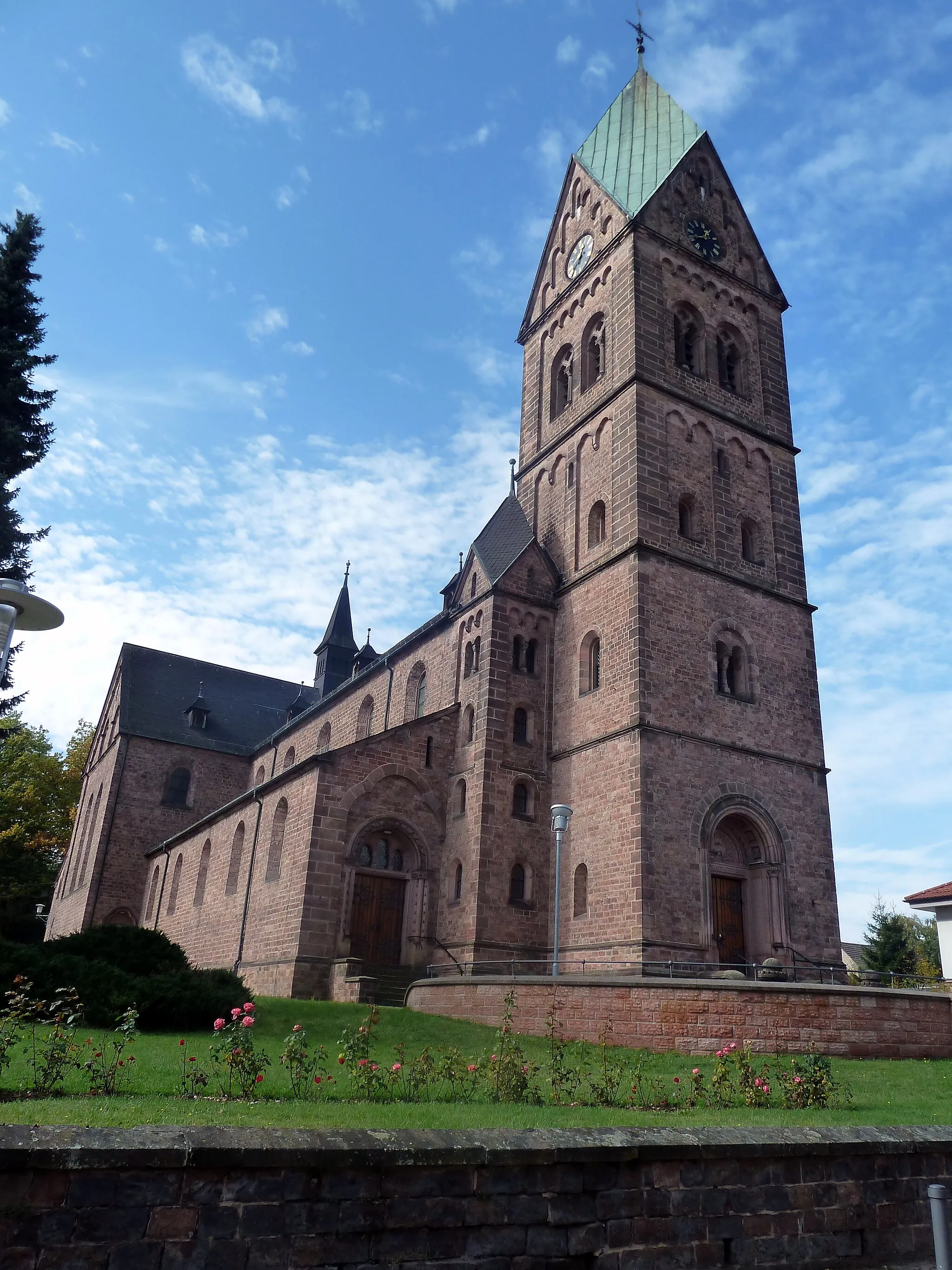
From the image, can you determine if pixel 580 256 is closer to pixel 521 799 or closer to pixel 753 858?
pixel 521 799

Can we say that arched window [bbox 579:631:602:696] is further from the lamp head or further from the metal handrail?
the metal handrail

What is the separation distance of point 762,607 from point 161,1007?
1942 cm

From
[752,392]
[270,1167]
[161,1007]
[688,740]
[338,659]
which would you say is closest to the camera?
[270,1167]

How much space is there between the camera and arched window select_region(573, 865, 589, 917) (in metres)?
24.1

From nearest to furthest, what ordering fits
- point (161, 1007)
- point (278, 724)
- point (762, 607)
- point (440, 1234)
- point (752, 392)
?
point (440, 1234)
point (161, 1007)
point (762, 607)
point (752, 392)
point (278, 724)

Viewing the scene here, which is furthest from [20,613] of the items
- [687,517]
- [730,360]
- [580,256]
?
[580,256]

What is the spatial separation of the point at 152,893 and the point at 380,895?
789 inches

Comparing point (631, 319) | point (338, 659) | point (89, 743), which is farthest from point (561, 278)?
point (89, 743)

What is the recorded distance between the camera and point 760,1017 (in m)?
16.2

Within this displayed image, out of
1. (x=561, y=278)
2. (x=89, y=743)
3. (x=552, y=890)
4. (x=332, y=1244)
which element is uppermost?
(x=561, y=278)

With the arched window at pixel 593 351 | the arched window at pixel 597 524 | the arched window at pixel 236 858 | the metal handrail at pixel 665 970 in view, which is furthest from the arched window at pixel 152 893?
the arched window at pixel 593 351

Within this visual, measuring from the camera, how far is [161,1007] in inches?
614

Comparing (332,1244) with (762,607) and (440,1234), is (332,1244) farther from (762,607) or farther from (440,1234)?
(762,607)

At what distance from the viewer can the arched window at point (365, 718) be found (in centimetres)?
3706
